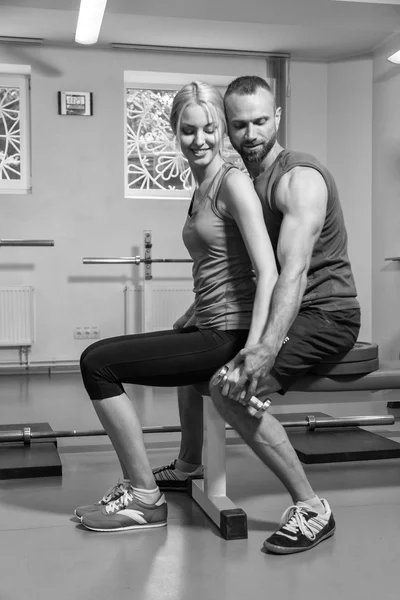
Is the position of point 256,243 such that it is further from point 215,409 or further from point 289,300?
point 215,409

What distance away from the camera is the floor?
1601mm

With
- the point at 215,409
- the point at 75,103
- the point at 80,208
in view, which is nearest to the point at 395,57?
the point at 75,103

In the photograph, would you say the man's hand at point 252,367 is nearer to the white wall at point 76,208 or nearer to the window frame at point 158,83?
the white wall at point 76,208

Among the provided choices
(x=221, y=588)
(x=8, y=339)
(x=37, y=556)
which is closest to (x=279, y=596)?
(x=221, y=588)

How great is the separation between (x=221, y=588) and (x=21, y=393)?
330 cm

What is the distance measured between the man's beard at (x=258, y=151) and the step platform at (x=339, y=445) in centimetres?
122

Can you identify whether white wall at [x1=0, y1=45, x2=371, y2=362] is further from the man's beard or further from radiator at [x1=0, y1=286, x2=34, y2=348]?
the man's beard

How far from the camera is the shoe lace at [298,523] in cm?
183

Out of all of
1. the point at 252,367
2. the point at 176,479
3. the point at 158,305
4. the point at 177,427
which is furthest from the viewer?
the point at 158,305

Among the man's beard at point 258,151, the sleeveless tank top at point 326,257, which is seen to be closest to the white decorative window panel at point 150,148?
the man's beard at point 258,151

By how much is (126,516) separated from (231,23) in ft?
14.2

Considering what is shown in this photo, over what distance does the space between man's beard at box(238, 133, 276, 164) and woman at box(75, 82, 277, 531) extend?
88 millimetres

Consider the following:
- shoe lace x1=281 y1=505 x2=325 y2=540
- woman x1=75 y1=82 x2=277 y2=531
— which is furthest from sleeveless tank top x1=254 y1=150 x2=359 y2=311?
shoe lace x1=281 y1=505 x2=325 y2=540

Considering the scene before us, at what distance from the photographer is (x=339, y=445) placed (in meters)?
2.91
